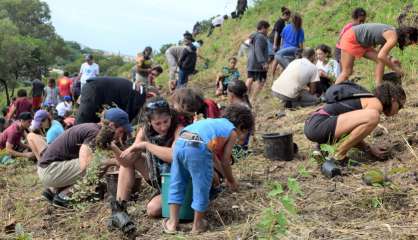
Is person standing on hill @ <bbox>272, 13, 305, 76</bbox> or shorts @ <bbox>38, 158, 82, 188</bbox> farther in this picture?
person standing on hill @ <bbox>272, 13, 305, 76</bbox>

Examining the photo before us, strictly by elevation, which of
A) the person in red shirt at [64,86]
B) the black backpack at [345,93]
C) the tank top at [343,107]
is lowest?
the person in red shirt at [64,86]

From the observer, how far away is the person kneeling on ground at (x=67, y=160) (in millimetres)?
5027

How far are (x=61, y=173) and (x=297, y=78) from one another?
408 centimetres

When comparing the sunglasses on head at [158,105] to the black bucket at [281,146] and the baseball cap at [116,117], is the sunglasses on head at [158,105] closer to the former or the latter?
the baseball cap at [116,117]

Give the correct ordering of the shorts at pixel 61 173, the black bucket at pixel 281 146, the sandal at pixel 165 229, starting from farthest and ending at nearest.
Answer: the black bucket at pixel 281 146 → the shorts at pixel 61 173 → the sandal at pixel 165 229

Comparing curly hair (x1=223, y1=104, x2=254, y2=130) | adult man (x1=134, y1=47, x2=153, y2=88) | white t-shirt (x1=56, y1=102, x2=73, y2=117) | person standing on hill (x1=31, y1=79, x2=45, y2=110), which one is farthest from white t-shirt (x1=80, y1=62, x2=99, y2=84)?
curly hair (x1=223, y1=104, x2=254, y2=130)

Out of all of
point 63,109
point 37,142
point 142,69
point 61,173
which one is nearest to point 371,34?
Result: point 61,173

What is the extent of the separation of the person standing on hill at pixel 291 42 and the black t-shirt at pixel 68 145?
5.36m

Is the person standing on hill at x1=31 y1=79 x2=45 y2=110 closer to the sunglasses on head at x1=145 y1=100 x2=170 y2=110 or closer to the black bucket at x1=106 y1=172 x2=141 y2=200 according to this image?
the black bucket at x1=106 y1=172 x2=141 y2=200

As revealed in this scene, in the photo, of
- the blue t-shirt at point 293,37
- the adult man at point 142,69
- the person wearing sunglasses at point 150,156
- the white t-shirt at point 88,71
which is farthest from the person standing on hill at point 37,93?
the person wearing sunglasses at point 150,156

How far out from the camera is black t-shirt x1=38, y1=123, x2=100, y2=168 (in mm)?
5184

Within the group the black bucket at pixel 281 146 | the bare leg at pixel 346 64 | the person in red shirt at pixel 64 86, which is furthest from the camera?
the person in red shirt at pixel 64 86

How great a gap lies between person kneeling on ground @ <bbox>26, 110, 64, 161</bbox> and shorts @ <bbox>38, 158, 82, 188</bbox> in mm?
1871

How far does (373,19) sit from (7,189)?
862 cm
